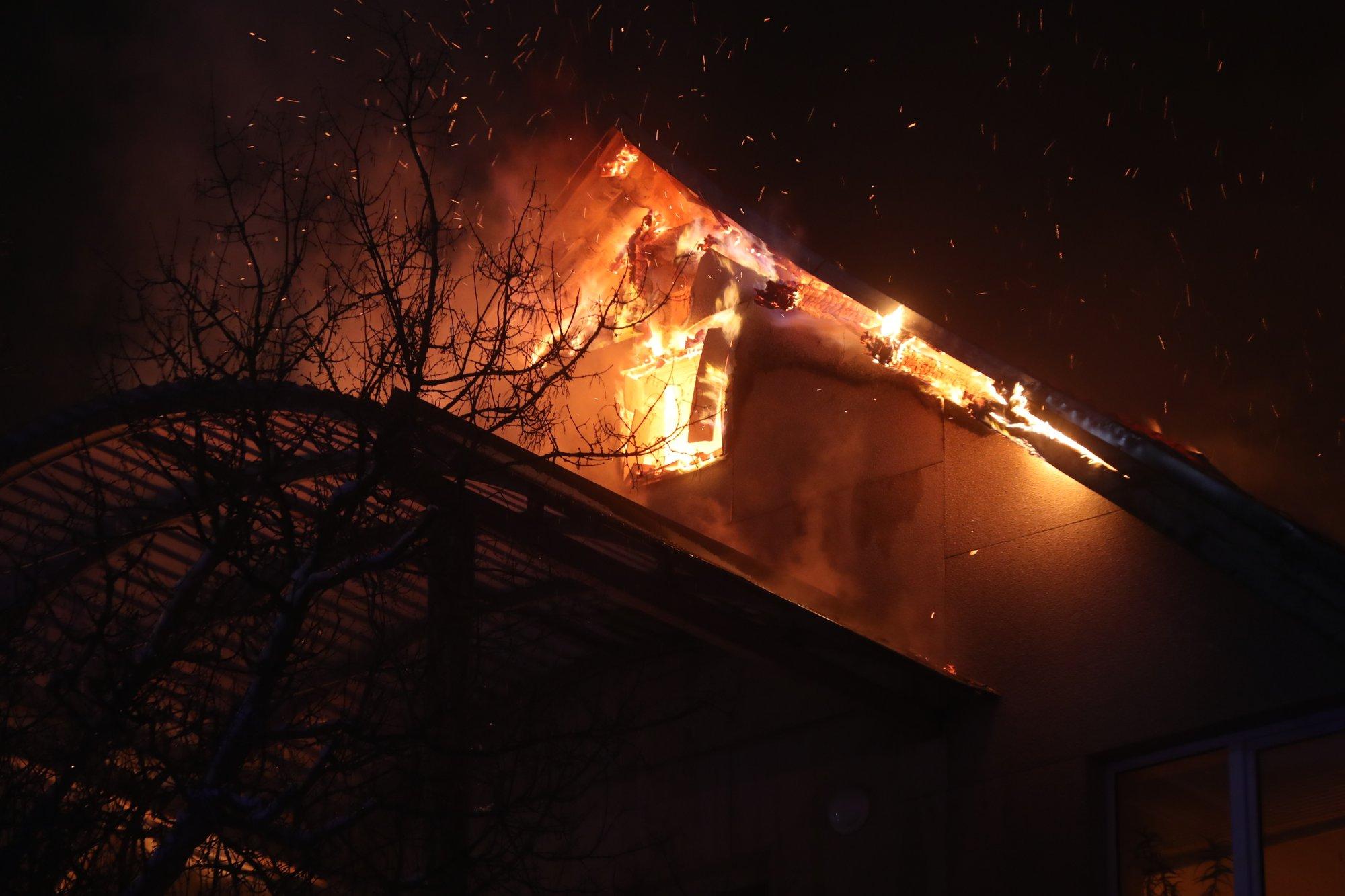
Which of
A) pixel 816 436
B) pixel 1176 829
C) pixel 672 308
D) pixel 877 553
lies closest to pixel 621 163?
pixel 672 308

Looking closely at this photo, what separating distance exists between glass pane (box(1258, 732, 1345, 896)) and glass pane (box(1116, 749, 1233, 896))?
0.23 m

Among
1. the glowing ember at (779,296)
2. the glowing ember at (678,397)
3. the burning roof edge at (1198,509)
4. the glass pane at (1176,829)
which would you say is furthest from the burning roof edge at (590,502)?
the glowing ember at (779,296)

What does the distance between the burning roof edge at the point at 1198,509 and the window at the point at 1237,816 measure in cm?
73

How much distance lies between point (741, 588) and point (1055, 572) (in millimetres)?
2117

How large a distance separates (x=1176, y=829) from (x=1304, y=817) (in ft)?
2.45

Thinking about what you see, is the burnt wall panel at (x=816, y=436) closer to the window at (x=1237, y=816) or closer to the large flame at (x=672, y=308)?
the large flame at (x=672, y=308)

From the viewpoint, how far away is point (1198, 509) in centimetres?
711

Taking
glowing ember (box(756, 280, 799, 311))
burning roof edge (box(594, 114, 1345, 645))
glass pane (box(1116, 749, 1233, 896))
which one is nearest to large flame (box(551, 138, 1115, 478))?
glowing ember (box(756, 280, 799, 311))

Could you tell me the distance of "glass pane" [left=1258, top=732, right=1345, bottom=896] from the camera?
637 centimetres

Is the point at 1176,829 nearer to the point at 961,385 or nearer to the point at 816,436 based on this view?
the point at 961,385

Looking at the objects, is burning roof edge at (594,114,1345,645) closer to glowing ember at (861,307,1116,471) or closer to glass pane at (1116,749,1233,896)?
glowing ember at (861,307,1116,471)

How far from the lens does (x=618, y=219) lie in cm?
1238

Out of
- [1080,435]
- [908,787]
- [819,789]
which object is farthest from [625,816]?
[1080,435]

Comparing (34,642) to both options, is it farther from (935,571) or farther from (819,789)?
(935,571)
